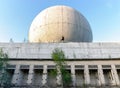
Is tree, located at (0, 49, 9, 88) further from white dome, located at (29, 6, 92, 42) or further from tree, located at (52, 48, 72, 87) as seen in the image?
white dome, located at (29, 6, 92, 42)

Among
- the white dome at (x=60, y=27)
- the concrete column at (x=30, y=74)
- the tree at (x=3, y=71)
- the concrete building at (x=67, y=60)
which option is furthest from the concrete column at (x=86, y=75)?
the tree at (x=3, y=71)

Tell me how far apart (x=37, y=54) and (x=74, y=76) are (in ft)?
13.0

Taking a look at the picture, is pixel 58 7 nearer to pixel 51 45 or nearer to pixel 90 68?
pixel 51 45

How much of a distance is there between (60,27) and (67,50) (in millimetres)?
3319

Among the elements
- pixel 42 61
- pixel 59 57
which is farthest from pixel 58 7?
pixel 59 57

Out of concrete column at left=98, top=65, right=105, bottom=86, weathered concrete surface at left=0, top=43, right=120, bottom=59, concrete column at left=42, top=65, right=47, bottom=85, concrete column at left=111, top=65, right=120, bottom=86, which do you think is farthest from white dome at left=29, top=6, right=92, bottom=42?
concrete column at left=111, top=65, right=120, bottom=86

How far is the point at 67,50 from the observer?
2209cm

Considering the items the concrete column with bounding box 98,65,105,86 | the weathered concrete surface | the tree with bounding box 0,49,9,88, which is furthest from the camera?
the weathered concrete surface

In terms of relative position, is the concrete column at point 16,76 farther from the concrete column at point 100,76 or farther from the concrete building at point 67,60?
the concrete column at point 100,76

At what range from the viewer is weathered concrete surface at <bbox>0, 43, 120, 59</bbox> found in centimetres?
2150

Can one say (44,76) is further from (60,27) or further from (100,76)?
(60,27)

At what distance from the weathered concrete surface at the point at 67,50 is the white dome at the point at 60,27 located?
2.01m

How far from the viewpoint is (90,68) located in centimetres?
2055

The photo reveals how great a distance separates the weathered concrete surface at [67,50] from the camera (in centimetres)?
2150
